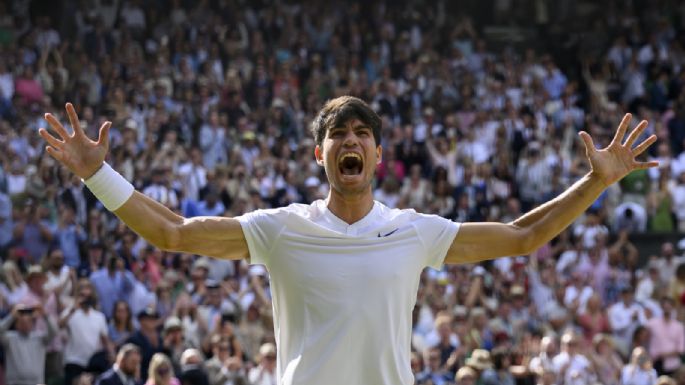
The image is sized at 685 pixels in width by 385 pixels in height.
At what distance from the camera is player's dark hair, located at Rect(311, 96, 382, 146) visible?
4.91 m

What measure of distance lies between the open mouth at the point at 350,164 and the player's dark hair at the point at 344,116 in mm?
113

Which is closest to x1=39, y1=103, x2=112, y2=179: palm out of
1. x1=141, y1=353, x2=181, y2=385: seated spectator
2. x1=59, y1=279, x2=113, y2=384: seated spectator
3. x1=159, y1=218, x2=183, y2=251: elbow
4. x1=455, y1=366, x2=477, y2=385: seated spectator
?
x1=159, y1=218, x2=183, y2=251: elbow

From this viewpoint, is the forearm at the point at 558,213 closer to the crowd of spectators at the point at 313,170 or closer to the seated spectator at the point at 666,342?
the crowd of spectators at the point at 313,170

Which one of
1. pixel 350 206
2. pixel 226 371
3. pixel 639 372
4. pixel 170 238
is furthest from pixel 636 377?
pixel 170 238

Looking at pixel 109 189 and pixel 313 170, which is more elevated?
pixel 313 170

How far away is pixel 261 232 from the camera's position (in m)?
4.89

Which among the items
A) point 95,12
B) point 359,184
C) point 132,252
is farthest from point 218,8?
point 359,184

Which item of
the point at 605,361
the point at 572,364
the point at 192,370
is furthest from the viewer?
the point at 605,361

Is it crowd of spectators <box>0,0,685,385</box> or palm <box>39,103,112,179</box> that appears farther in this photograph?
crowd of spectators <box>0,0,685,385</box>

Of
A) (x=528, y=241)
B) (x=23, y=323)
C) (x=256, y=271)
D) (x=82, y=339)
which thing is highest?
(x=256, y=271)

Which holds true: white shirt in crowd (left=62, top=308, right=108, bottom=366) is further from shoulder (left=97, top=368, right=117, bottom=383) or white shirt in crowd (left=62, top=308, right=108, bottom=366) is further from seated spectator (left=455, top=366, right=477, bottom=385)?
seated spectator (left=455, top=366, right=477, bottom=385)

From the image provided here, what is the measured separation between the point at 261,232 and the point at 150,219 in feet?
1.23

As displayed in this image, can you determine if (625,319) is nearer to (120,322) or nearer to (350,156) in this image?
(120,322)

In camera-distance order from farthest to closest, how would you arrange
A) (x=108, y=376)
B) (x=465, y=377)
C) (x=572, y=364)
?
(x=572, y=364)
(x=465, y=377)
(x=108, y=376)
